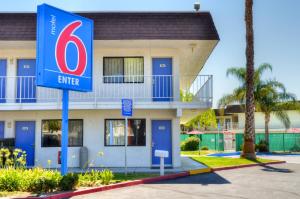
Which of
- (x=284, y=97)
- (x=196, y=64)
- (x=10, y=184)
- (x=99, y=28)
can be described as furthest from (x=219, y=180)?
(x=284, y=97)

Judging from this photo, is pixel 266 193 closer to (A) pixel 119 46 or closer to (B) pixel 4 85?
(A) pixel 119 46

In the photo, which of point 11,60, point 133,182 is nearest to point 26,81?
point 11,60

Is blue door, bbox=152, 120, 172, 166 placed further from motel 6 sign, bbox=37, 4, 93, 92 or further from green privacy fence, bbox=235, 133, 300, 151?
green privacy fence, bbox=235, 133, 300, 151

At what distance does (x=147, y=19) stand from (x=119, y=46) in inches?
77.8

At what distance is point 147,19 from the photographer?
17688 mm

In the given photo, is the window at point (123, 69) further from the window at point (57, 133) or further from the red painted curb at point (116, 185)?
the red painted curb at point (116, 185)

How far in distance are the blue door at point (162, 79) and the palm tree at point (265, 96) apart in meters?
14.6

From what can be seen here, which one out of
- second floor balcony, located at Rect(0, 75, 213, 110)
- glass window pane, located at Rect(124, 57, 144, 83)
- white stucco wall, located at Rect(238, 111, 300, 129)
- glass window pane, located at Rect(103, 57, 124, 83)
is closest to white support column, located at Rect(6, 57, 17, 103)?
second floor balcony, located at Rect(0, 75, 213, 110)

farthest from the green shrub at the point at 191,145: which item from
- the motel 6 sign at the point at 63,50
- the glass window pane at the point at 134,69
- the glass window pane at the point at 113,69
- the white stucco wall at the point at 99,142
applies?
the motel 6 sign at the point at 63,50

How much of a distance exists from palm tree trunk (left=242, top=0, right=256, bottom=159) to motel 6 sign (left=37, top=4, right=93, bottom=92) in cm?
1234

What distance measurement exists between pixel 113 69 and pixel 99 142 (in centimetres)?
364

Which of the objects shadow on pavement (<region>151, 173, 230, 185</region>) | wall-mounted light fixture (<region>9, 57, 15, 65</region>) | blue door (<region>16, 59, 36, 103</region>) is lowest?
shadow on pavement (<region>151, 173, 230, 185</region>)

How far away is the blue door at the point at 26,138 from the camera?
61.6ft

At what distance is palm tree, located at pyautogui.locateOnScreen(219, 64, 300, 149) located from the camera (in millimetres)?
32125
